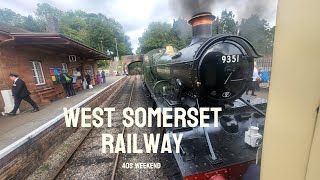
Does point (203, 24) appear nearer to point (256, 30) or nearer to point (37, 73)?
point (37, 73)

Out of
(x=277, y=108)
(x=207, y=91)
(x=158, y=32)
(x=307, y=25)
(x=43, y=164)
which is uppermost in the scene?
(x=158, y=32)

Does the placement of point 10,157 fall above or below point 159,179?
above

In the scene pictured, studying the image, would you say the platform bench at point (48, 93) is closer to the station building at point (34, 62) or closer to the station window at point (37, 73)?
the station building at point (34, 62)

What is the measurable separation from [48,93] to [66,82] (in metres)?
1.17

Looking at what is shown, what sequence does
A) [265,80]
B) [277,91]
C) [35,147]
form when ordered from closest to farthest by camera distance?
1. [277,91]
2. [35,147]
3. [265,80]

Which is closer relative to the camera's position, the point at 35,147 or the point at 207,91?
the point at 207,91

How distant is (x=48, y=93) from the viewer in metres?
9.59

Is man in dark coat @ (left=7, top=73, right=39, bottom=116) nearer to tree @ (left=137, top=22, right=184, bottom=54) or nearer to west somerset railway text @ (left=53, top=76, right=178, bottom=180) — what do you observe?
west somerset railway text @ (left=53, top=76, right=178, bottom=180)

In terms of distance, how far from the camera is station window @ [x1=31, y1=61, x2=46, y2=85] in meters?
9.18

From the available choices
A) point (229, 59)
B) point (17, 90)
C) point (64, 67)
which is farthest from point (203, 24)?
point (64, 67)

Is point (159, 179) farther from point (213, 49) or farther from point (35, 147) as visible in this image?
point (35, 147)

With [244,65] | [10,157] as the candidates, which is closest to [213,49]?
[244,65]

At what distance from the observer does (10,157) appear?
11.9ft

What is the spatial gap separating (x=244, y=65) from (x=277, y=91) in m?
2.48
